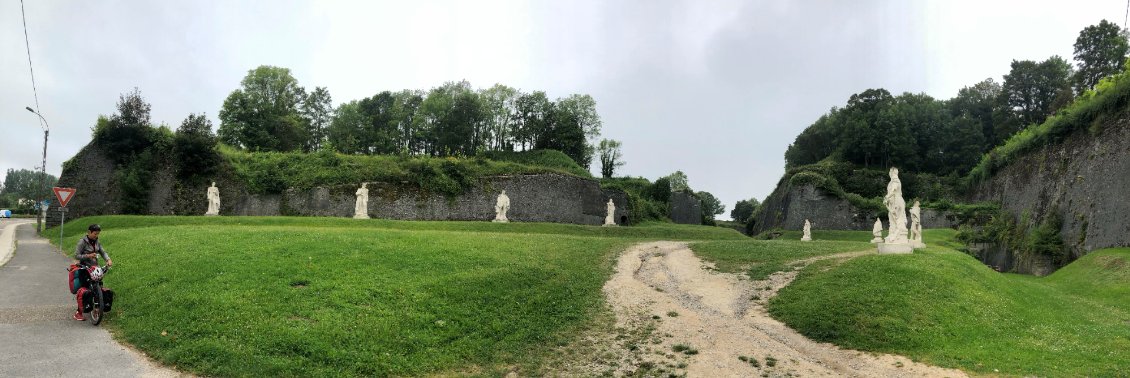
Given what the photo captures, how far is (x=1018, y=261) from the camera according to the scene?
104ft

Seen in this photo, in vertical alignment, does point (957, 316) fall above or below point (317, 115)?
below

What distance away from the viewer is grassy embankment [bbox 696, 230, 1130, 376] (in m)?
10.1

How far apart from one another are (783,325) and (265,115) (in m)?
58.2

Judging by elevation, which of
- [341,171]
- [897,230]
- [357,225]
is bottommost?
[357,225]

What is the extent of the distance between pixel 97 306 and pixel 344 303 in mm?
4454

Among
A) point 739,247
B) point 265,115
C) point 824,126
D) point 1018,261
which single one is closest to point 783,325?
point 739,247

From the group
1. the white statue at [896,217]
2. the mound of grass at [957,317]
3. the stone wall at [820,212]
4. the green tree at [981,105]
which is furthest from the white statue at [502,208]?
the green tree at [981,105]

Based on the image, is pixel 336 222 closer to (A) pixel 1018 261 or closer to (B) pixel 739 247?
(B) pixel 739 247

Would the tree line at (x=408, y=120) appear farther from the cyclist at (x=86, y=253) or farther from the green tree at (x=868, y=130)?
the cyclist at (x=86, y=253)

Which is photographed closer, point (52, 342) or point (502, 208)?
point (52, 342)

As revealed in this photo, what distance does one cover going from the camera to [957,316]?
1259 centimetres

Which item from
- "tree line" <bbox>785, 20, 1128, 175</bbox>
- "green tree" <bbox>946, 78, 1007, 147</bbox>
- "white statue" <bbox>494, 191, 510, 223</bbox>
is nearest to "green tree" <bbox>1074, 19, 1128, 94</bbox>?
"tree line" <bbox>785, 20, 1128, 175</bbox>

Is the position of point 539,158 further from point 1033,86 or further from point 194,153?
point 1033,86

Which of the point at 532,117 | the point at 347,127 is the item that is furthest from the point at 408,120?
the point at 532,117
